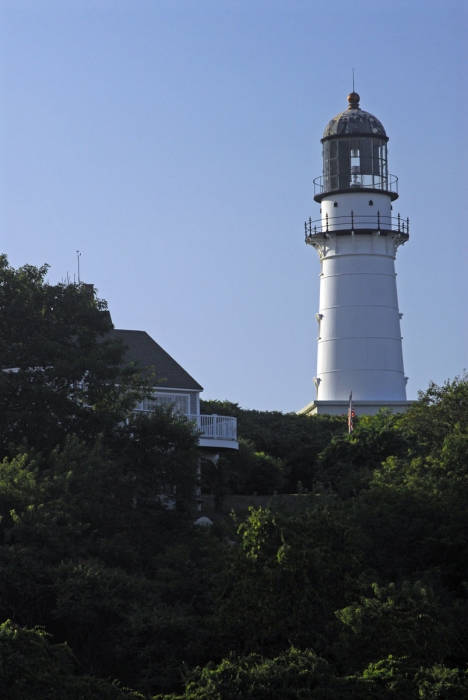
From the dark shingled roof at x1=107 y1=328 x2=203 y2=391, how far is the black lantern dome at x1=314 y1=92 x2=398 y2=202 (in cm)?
1642

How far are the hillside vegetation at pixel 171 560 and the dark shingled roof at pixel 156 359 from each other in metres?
5.99

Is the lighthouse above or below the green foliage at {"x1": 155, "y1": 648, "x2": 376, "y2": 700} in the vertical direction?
above

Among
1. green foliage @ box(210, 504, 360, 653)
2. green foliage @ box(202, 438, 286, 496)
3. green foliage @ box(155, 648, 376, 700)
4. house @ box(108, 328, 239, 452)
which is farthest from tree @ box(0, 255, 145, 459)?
green foliage @ box(155, 648, 376, 700)

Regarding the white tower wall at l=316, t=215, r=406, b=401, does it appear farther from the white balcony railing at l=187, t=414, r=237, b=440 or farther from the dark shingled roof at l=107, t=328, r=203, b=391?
the white balcony railing at l=187, t=414, r=237, b=440

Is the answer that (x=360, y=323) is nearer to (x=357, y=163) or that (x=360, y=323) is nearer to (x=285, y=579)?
(x=357, y=163)

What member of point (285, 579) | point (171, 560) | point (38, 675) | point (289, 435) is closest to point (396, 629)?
point (285, 579)

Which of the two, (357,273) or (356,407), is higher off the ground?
(357,273)

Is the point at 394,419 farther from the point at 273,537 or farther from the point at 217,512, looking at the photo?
the point at 273,537

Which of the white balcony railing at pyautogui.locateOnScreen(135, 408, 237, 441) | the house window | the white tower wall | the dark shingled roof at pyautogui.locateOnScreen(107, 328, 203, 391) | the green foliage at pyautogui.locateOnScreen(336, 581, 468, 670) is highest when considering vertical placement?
the white tower wall

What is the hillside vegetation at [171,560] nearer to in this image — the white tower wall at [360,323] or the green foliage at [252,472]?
the green foliage at [252,472]

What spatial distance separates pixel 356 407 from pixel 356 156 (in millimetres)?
11205

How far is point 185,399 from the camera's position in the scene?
1615 inches

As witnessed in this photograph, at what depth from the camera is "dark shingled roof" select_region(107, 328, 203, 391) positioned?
135ft

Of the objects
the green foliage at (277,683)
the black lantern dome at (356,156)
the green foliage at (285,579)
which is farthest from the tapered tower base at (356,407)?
the green foliage at (277,683)
